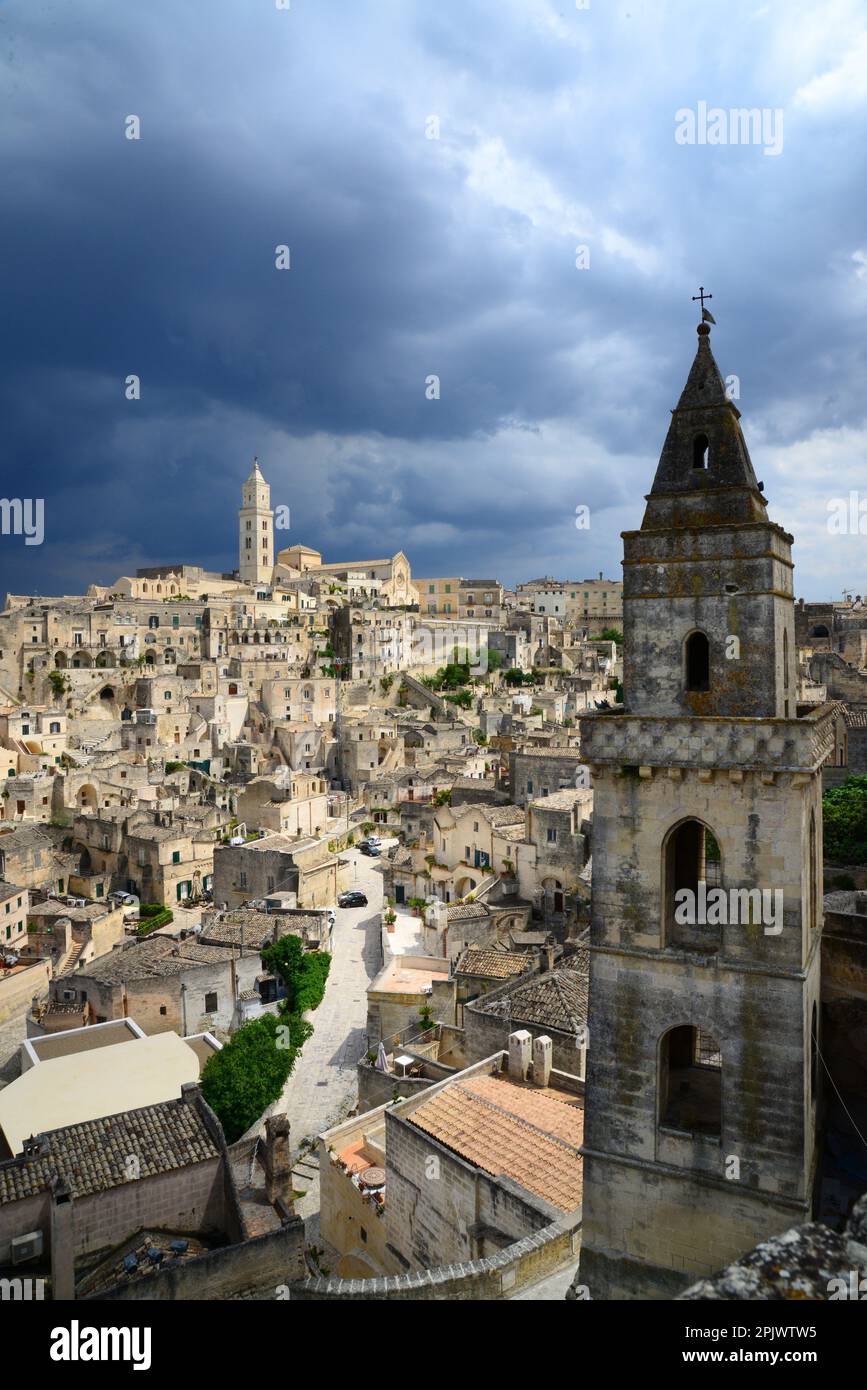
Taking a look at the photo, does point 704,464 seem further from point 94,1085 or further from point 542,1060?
point 94,1085

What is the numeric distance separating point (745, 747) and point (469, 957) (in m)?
19.5

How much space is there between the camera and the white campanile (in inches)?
4931

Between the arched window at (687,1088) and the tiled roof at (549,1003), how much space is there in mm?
8484

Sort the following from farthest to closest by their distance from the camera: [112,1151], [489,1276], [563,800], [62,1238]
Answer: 1. [563,800]
2. [112,1151]
3. [62,1238]
4. [489,1276]

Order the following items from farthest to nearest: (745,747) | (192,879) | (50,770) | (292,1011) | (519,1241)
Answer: (50,770)
(192,879)
(292,1011)
(519,1241)
(745,747)

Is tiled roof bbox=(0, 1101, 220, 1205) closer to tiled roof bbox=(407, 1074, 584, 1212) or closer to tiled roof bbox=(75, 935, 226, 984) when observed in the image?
tiled roof bbox=(407, 1074, 584, 1212)

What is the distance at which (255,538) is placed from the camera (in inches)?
4943

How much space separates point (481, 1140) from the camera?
16.1 meters

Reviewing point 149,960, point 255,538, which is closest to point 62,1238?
point 149,960

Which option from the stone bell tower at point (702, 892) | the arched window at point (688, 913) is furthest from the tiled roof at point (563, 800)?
the stone bell tower at point (702, 892)

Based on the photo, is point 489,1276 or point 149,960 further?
point 149,960

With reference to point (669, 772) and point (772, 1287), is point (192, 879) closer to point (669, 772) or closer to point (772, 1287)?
point (669, 772)

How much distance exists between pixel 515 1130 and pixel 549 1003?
5530 millimetres
